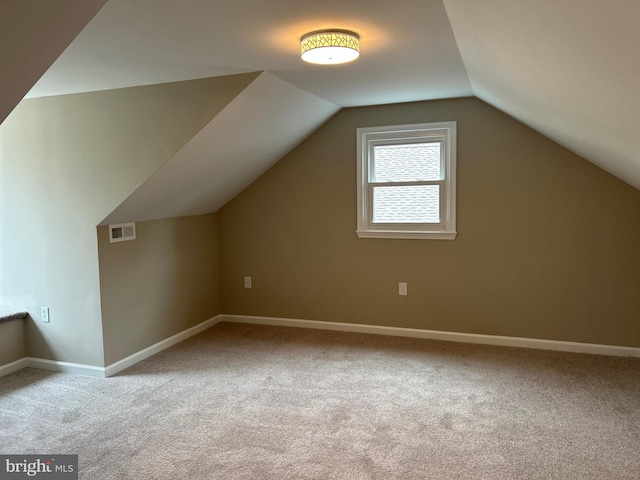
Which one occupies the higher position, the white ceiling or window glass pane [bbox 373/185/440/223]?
the white ceiling

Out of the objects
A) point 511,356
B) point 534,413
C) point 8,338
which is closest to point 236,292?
point 8,338

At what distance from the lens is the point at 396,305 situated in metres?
4.34

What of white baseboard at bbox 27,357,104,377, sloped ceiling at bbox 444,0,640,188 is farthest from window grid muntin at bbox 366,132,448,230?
white baseboard at bbox 27,357,104,377

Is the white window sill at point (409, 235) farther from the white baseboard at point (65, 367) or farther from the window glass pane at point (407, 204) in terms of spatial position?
the white baseboard at point (65, 367)

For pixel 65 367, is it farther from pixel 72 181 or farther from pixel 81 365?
pixel 72 181

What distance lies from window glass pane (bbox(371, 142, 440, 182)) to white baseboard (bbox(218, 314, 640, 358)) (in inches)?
54.5

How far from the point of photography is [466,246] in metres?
4.07

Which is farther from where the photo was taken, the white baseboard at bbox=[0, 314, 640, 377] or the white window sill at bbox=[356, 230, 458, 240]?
the white window sill at bbox=[356, 230, 458, 240]

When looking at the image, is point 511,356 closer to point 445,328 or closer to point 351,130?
point 445,328

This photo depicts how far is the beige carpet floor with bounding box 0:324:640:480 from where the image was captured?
2.30 metres

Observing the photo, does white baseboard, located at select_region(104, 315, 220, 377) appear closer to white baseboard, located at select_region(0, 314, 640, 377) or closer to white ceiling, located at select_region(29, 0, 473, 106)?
white baseboard, located at select_region(0, 314, 640, 377)

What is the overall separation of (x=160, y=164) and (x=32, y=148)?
3.81 feet

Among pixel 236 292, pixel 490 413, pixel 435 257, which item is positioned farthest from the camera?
pixel 236 292

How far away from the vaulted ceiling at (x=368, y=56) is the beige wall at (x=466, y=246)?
26 centimetres
